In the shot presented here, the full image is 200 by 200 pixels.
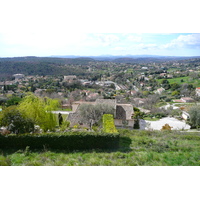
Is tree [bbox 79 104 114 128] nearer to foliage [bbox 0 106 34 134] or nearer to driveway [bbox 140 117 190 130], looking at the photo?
driveway [bbox 140 117 190 130]

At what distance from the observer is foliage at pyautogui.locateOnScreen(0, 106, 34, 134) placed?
6020 mm

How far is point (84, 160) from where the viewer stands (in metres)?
3.98

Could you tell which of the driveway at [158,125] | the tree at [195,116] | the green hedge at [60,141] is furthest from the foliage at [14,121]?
the tree at [195,116]

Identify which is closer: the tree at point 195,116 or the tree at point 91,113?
the tree at point 91,113

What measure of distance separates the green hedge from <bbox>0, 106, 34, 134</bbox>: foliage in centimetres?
79

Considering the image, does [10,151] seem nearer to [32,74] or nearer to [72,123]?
[72,123]

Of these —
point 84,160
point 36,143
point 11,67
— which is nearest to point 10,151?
point 36,143

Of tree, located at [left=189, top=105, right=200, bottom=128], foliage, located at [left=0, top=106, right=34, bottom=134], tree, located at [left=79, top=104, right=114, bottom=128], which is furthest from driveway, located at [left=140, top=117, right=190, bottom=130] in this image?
foliage, located at [left=0, top=106, right=34, bottom=134]

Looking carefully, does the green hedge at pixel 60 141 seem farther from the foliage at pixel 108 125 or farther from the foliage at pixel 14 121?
the foliage at pixel 108 125

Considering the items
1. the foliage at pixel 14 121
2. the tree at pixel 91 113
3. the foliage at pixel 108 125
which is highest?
the foliage at pixel 14 121

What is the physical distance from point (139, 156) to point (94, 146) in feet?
5.77

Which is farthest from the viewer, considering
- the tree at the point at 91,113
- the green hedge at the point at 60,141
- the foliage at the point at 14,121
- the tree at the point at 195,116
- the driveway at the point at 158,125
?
the driveway at the point at 158,125

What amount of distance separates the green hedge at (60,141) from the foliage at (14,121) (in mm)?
791

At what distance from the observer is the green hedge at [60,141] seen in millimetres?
5254
